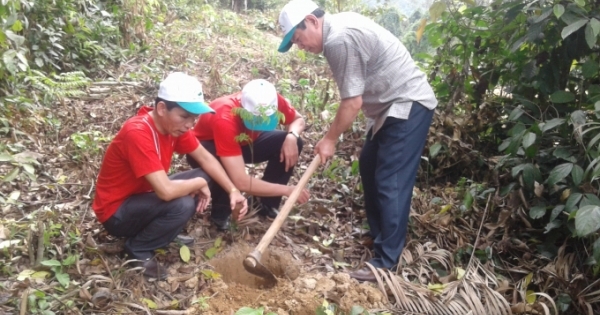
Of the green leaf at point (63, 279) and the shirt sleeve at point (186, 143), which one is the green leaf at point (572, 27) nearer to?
the shirt sleeve at point (186, 143)

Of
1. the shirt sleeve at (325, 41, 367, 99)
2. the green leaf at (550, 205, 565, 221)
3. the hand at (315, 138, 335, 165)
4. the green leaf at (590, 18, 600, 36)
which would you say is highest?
the green leaf at (590, 18, 600, 36)

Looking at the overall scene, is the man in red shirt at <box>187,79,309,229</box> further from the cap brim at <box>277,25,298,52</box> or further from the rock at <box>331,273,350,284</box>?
the rock at <box>331,273,350,284</box>

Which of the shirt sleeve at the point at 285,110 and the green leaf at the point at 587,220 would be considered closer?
the green leaf at the point at 587,220

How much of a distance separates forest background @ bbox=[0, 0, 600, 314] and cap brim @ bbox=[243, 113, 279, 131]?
107cm

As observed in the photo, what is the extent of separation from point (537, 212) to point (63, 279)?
2.77 m

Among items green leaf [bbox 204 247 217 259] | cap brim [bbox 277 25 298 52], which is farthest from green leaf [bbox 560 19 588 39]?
green leaf [bbox 204 247 217 259]

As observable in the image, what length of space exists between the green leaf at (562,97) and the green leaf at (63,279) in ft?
10.2

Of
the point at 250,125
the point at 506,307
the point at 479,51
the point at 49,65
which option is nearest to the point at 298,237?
the point at 250,125

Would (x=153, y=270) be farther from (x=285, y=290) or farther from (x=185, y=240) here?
(x=285, y=290)

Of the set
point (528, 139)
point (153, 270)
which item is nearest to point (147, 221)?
point (153, 270)

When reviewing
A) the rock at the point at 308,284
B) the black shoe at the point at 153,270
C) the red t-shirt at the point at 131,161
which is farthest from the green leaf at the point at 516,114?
the black shoe at the point at 153,270

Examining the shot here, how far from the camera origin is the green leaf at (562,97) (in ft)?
A: 10.8

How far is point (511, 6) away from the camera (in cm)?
339

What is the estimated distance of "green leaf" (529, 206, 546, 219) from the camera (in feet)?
10.3
